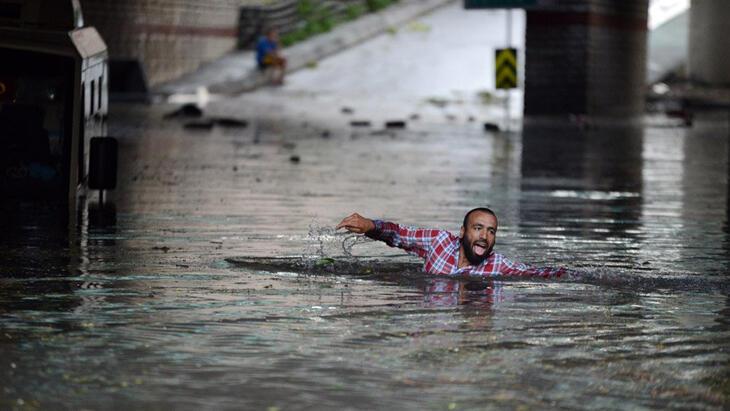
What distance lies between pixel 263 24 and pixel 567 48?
15.2 meters

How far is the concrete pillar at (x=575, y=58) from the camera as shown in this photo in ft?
152

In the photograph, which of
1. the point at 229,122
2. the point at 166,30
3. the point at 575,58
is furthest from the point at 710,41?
the point at 229,122

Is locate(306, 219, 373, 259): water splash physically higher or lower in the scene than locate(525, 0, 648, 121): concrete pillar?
lower

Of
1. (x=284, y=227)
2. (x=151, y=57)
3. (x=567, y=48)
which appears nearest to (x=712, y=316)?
(x=284, y=227)

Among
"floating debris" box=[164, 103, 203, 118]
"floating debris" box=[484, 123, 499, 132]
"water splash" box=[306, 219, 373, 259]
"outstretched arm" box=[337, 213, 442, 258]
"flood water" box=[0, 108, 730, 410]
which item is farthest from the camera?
"floating debris" box=[164, 103, 203, 118]

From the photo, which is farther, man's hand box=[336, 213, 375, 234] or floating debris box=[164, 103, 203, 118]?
floating debris box=[164, 103, 203, 118]

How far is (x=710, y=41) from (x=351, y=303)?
5534cm

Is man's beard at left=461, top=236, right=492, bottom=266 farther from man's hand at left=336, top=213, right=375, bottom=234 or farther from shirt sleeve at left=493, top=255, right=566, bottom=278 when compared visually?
man's hand at left=336, top=213, right=375, bottom=234

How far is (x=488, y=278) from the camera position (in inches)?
489

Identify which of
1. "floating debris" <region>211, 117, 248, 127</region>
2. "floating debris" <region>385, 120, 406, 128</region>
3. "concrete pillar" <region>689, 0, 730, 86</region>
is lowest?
"floating debris" <region>211, 117, 248, 127</region>

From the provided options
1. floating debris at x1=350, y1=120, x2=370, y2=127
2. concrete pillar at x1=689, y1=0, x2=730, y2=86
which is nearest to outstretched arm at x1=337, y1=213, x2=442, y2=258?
floating debris at x1=350, y1=120, x2=370, y2=127

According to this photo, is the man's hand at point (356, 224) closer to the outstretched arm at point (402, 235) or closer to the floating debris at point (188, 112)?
the outstretched arm at point (402, 235)

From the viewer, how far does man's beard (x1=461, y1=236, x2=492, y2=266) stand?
12.2 m

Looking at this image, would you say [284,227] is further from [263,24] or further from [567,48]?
[263,24]
